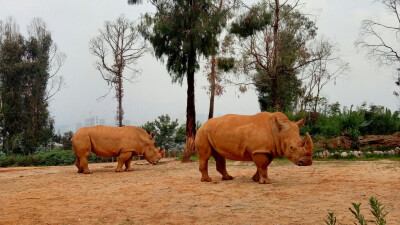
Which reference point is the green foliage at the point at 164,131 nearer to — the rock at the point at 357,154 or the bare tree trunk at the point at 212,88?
the bare tree trunk at the point at 212,88

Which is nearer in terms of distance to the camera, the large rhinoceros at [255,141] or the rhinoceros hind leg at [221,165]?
the large rhinoceros at [255,141]

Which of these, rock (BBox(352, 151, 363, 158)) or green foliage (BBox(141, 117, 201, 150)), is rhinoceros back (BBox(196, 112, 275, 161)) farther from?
green foliage (BBox(141, 117, 201, 150))

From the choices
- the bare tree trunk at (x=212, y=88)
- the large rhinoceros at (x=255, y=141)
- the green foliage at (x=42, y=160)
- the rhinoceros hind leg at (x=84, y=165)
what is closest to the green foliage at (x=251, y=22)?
the bare tree trunk at (x=212, y=88)

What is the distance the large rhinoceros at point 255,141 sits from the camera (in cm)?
900

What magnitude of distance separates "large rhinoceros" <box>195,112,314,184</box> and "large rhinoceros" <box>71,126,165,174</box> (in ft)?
13.8

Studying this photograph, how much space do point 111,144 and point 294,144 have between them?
22.9ft

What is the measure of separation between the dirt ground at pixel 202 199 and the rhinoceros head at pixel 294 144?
570mm

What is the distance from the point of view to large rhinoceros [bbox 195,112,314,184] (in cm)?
900

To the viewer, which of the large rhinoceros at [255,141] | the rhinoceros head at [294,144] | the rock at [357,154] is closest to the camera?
the rhinoceros head at [294,144]

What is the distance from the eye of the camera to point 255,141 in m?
9.40

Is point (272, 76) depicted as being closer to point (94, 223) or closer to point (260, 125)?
point (260, 125)

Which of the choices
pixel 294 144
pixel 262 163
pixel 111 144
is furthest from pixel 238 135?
pixel 111 144

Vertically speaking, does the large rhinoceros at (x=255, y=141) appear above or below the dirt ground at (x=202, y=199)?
above

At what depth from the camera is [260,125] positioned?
9.66 m
